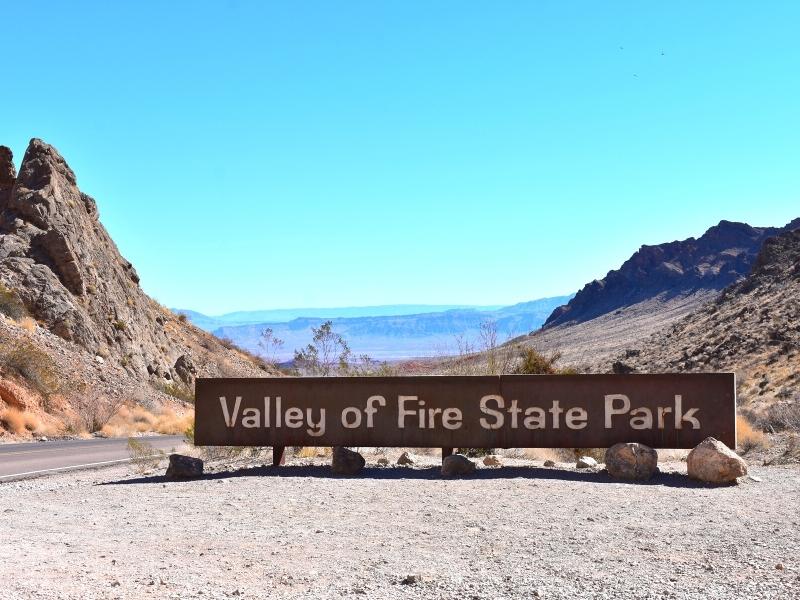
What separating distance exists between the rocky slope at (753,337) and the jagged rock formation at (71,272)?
23.9 meters

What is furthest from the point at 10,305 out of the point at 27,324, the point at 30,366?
the point at 30,366

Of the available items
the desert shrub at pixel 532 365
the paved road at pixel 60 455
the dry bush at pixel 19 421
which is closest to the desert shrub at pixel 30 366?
the dry bush at pixel 19 421

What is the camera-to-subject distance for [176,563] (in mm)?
8297

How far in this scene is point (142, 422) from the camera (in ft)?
112

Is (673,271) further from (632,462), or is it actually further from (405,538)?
(405,538)

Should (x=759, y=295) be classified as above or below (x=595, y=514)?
above

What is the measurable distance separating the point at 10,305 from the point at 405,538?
29626 millimetres

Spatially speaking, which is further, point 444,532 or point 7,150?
point 7,150

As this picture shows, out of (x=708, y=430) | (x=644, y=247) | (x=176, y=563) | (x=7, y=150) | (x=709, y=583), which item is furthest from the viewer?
(x=644, y=247)

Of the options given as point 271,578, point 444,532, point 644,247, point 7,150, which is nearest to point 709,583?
point 444,532

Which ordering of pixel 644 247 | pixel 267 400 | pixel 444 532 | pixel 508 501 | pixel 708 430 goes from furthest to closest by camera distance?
pixel 644 247, pixel 267 400, pixel 708 430, pixel 508 501, pixel 444 532

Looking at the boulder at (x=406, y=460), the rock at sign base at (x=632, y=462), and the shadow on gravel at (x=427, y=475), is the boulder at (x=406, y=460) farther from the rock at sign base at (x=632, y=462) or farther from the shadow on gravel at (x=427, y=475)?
the rock at sign base at (x=632, y=462)

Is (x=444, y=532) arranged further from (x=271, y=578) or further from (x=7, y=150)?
(x=7, y=150)

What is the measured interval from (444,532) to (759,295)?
5929cm
